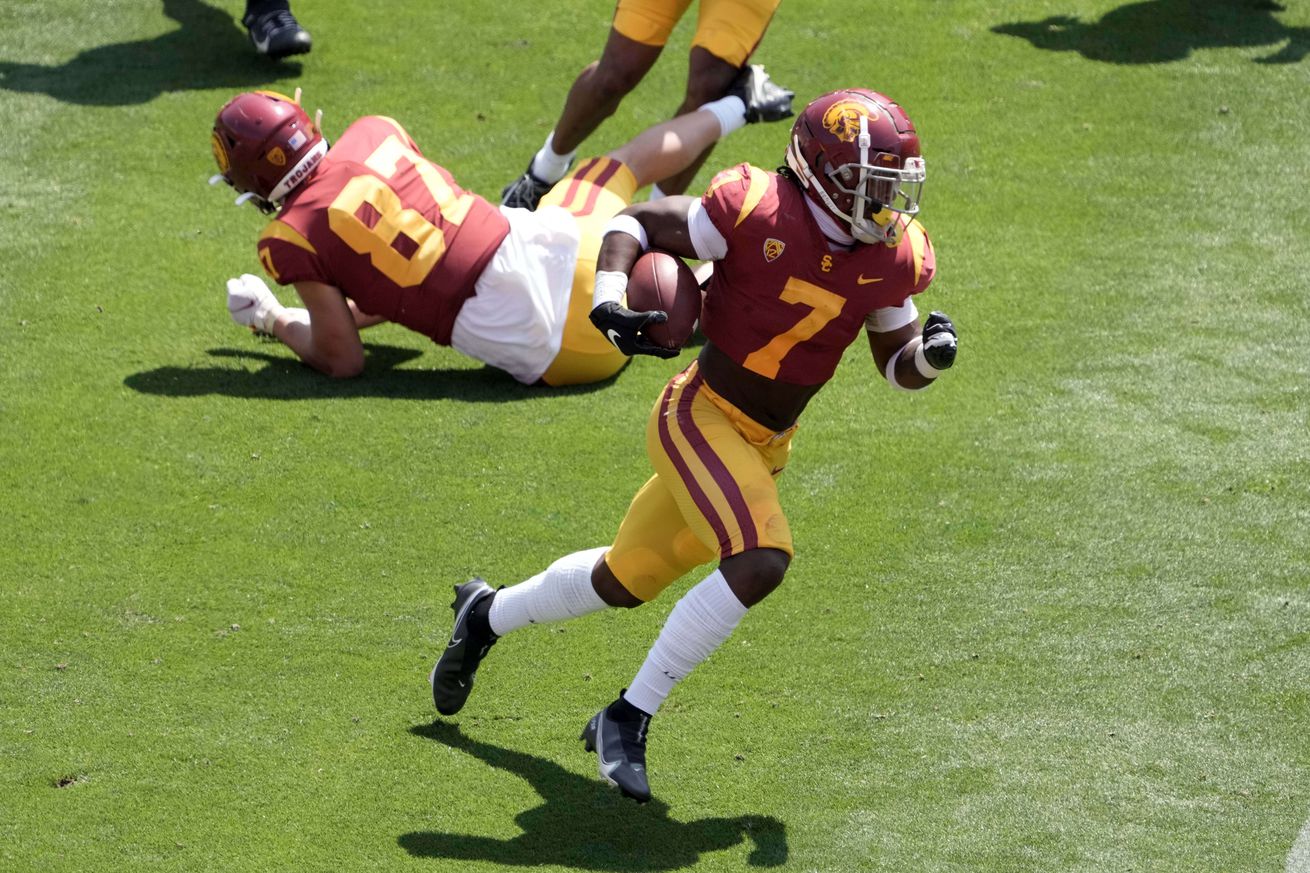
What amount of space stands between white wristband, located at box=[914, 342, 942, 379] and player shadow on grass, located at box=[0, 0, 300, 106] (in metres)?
6.05

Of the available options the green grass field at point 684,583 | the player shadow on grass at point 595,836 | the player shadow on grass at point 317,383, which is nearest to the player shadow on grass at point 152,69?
the green grass field at point 684,583

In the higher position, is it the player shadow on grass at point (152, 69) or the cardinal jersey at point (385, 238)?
the cardinal jersey at point (385, 238)

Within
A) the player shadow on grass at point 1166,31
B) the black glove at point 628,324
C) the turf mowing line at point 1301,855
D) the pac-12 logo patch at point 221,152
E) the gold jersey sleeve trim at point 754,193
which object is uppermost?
the gold jersey sleeve trim at point 754,193

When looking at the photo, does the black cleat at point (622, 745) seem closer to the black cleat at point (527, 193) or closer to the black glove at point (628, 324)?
A: the black glove at point (628, 324)

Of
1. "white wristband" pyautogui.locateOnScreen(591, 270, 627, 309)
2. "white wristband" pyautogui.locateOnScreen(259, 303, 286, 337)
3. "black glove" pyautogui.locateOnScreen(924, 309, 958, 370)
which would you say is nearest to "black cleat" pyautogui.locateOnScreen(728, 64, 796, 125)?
"white wristband" pyautogui.locateOnScreen(259, 303, 286, 337)

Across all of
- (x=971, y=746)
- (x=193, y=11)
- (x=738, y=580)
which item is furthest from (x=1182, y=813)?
(x=193, y=11)

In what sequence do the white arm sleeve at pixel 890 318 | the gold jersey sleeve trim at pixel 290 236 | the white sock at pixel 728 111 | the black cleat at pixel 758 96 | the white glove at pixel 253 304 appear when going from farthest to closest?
the black cleat at pixel 758 96 < the white sock at pixel 728 111 < the white glove at pixel 253 304 < the gold jersey sleeve trim at pixel 290 236 < the white arm sleeve at pixel 890 318

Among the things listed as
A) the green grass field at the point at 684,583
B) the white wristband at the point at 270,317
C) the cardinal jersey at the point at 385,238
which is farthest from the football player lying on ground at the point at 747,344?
the white wristband at the point at 270,317

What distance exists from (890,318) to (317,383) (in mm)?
3078

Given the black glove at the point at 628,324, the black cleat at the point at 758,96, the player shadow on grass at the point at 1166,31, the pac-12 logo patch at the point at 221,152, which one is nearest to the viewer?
the black glove at the point at 628,324

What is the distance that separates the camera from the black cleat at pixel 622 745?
444cm

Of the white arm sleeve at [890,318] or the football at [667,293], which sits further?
the white arm sleeve at [890,318]

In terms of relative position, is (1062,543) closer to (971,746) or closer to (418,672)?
(971,746)

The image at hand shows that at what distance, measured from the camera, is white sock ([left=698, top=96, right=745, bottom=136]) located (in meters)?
7.65
